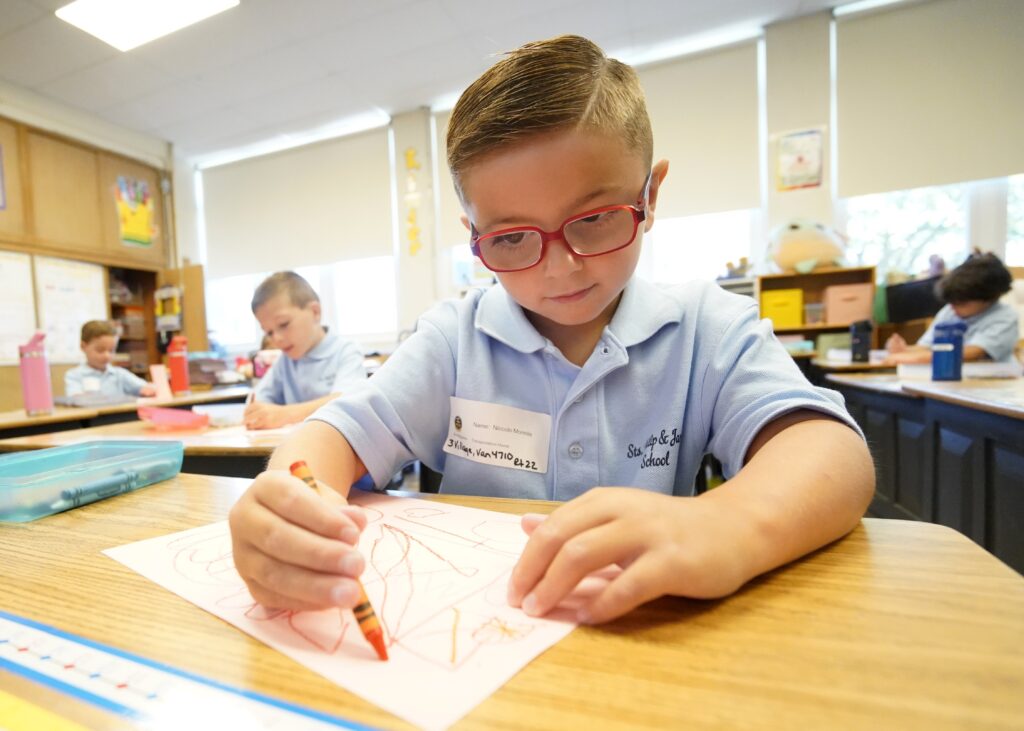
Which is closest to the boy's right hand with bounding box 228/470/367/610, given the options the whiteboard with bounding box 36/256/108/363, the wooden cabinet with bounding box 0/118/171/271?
the whiteboard with bounding box 36/256/108/363

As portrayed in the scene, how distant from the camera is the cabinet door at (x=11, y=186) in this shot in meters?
3.71

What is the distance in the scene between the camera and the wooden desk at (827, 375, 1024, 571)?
118 centimetres

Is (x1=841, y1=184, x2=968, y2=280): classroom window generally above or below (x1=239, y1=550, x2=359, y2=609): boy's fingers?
above

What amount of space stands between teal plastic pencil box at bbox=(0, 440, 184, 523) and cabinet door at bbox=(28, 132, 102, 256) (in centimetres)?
438

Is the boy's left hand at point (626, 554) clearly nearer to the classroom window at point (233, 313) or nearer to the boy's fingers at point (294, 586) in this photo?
the boy's fingers at point (294, 586)

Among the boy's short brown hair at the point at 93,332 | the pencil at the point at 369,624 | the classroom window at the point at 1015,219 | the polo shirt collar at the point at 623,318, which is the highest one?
the classroom window at the point at 1015,219

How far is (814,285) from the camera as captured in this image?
3.32m

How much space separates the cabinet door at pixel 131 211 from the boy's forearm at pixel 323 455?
503cm

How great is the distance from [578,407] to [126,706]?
515 mm

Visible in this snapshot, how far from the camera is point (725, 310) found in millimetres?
713

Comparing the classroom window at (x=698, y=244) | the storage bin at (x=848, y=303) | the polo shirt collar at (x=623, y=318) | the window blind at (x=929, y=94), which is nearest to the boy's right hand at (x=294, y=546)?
the polo shirt collar at (x=623, y=318)

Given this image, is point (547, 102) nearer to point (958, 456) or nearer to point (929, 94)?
point (958, 456)

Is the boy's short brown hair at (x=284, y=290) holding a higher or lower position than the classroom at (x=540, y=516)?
higher

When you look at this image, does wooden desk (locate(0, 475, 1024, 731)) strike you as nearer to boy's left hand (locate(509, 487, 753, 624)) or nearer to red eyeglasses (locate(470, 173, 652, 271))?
boy's left hand (locate(509, 487, 753, 624))
